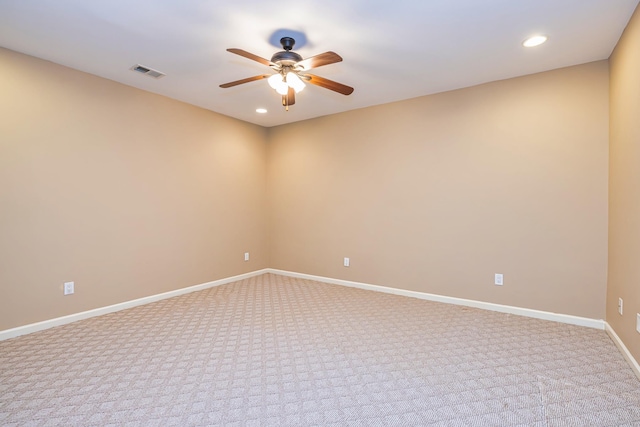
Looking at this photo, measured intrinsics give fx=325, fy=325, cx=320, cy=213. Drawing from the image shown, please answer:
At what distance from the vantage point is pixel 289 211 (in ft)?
17.6

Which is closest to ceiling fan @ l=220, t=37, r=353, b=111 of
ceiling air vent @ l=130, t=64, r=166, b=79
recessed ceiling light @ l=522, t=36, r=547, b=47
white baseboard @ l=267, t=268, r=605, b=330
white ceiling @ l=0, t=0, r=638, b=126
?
white ceiling @ l=0, t=0, r=638, b=126

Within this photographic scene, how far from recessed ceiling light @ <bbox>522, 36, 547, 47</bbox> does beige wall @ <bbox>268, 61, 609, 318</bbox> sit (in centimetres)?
72

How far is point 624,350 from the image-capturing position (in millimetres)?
2480

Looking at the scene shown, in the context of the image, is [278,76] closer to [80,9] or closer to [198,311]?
[80,9]

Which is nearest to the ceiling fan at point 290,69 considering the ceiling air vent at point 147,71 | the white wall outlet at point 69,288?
the ceiling air vent at point 147,71

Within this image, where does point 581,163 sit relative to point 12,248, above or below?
above

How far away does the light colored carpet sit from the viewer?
1829 millimetres

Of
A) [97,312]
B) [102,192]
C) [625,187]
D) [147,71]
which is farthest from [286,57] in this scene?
[97,312]

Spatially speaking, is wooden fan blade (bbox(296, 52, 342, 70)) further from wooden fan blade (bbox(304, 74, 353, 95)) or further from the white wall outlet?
the white wall outlet

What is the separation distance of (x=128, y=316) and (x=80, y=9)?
9.17 feet

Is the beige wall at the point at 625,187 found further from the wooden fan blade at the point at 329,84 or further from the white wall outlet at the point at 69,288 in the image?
the white wall outlet at the point at 69,288

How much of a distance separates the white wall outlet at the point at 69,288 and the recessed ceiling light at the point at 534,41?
15.6 feet

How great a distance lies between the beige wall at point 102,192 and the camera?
293cm

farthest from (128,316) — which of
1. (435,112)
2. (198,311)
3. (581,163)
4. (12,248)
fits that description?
(581,163)
